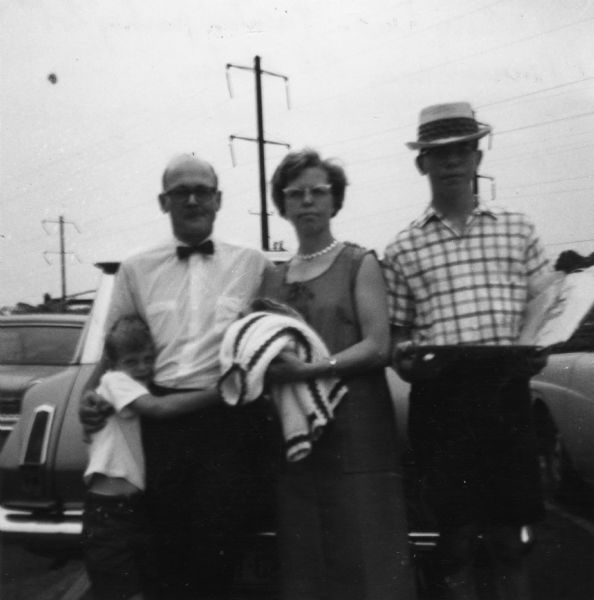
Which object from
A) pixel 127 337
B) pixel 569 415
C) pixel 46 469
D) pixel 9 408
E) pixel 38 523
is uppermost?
pixel 127 337

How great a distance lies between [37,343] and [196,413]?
5.33m

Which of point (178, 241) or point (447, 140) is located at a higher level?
point (447, 140)

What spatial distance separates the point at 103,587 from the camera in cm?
327

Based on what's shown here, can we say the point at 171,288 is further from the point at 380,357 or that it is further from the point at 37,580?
the point at 37,580

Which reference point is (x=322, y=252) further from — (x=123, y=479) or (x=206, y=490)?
(x=123, y=479)

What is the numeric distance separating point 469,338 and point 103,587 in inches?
61.1

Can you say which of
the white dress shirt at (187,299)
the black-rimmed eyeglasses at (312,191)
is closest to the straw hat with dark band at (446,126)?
the black-rimmed eyeglasses at (312,191)

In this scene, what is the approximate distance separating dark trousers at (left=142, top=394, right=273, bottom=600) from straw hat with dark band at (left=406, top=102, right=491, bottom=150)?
1.10 metres

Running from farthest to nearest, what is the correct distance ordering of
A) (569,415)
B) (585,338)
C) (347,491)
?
(569,415) < (585,338) < (347,491)

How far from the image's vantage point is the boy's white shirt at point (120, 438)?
3266 millimetres

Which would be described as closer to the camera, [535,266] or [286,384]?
[286,384]

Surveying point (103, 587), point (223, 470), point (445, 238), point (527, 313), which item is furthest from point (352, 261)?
point (103, 587)

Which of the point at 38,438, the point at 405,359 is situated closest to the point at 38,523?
the point at 38,438

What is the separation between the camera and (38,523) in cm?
398
